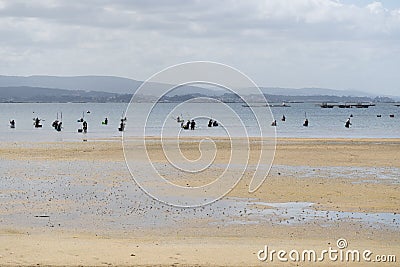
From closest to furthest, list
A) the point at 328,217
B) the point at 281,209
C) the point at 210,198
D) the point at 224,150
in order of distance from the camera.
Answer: the point at 328,217 → the point at 281,209 → the point at 210,198 → the point at 224,150

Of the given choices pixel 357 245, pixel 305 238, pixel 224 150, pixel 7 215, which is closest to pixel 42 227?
pixel 7 215

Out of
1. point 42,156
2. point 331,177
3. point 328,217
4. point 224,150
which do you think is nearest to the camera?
point 328,217

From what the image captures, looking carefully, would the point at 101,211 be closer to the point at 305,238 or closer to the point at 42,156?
the point at 305,238

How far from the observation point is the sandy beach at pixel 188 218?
13.7 metres

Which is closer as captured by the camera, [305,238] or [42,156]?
[305,238]

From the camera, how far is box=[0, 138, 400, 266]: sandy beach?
13.7 meters

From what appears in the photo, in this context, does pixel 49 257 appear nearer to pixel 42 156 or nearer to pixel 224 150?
pixel 42 156

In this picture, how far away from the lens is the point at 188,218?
18.4 meters

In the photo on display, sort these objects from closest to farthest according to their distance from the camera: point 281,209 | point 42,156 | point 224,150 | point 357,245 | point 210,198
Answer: point 357,245 → point 281,209 → point 210,198 → point 42,156 → point 224,150

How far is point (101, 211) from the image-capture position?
19438 mm

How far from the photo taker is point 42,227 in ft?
56.0

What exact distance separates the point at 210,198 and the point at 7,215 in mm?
6688

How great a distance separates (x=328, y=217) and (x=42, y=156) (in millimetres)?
23344

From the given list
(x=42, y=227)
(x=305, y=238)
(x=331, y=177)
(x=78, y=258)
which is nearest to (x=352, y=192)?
(x=331, y=177)
